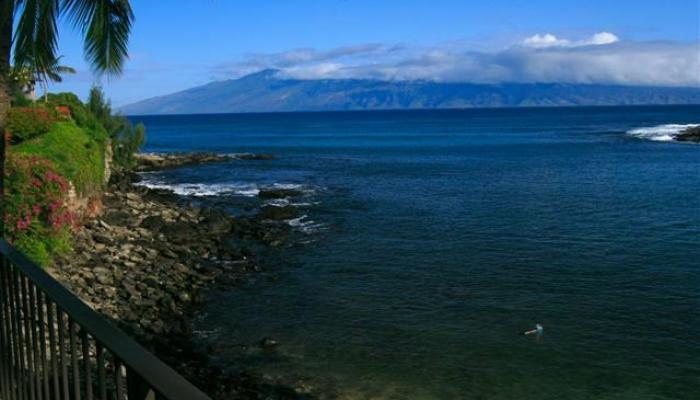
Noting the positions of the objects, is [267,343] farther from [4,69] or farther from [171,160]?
[171,160]

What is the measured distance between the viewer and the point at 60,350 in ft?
14.4

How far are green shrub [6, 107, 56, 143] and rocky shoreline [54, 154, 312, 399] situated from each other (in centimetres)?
519

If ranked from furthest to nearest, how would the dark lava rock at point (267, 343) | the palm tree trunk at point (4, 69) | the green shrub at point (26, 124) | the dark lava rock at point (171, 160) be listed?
1. the dark lava rock at point (171, 160)
2. the green shrub at point (26, 124)
3. the dark lava rock at point (267, 343)
4. the palm tree trunk at point (4, 69)

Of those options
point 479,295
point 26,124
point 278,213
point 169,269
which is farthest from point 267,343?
point 26,124

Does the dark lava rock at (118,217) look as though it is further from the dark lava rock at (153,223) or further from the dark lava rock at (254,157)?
the dark lava rock at (254,157)

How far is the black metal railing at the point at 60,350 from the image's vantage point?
259 centimetres

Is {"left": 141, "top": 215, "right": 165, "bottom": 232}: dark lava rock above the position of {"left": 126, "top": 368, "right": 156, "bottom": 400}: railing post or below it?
below

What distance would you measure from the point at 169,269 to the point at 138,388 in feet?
73.1

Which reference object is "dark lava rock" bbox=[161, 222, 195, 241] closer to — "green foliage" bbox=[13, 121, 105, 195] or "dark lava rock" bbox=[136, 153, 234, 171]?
"green foliage" bbox=[13, 121, 105, 195]

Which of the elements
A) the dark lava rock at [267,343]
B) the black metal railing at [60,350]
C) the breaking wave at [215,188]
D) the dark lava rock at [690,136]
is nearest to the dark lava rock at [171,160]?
the breaking wave at [215,188]

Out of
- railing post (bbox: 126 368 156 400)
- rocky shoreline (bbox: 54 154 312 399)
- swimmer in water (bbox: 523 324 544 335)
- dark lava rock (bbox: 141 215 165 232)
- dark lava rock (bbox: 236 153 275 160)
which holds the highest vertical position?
railing post (bbox: 126 368 156 400)

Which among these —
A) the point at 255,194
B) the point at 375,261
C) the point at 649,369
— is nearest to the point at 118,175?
the point at 255,194

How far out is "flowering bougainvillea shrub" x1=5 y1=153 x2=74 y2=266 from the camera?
1941cm

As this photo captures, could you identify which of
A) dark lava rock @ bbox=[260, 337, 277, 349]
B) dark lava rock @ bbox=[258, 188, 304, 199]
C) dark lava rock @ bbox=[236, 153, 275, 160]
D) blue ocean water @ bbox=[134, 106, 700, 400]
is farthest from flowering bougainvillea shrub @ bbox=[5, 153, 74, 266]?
dark lava rock @ bbox=[236, 153, 275, 160]
